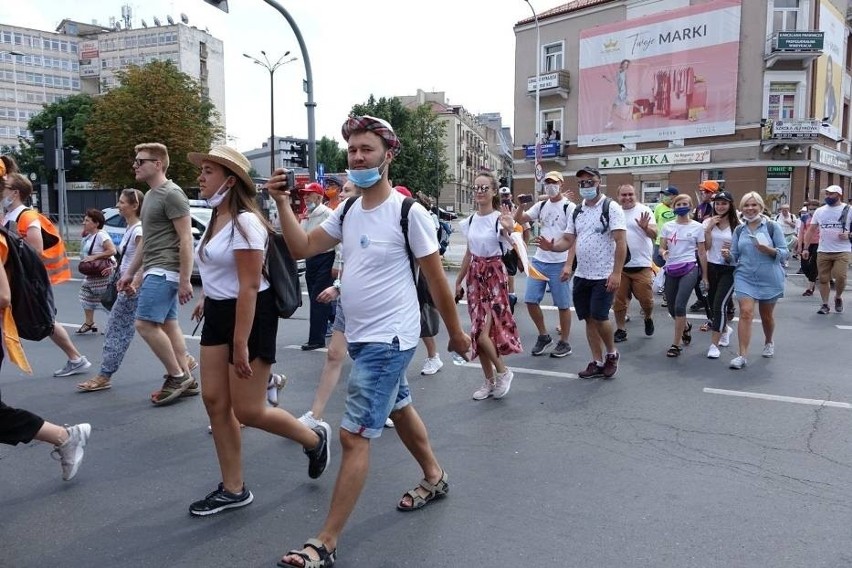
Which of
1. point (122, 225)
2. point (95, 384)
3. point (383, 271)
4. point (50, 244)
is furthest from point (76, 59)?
point (383, 271)

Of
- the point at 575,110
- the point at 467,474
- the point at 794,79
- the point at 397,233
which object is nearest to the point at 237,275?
the point at 397,233

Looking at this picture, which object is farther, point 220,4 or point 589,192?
point 220,4

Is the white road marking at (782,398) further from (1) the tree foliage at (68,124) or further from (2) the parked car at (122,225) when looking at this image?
(1) the tree foliage at (68,124)

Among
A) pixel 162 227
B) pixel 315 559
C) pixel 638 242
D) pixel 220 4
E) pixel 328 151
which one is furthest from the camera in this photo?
pixel 328 151

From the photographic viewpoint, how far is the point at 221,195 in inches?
128

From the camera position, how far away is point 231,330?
3.22m

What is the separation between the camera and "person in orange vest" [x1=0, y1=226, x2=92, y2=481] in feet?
10.7

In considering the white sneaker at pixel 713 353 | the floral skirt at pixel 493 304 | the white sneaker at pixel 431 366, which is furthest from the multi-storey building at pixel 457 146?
the floral skirt at pixel 493 304

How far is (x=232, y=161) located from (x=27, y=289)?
4.43ft

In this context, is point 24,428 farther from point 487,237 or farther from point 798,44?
point 798,44

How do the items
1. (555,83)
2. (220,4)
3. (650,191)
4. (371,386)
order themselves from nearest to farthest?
1. (371,386)
2. (220,4)
3. (650,191)
4. (555,83)

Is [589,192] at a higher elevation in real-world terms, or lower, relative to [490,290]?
higher

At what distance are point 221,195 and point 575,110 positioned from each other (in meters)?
35.1

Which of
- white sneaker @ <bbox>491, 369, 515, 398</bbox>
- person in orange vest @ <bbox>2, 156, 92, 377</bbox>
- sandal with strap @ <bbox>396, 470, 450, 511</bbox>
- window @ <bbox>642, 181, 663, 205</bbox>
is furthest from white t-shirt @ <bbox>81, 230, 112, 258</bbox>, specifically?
window @ <bbox>642, 181, 663, 205</bbox>
